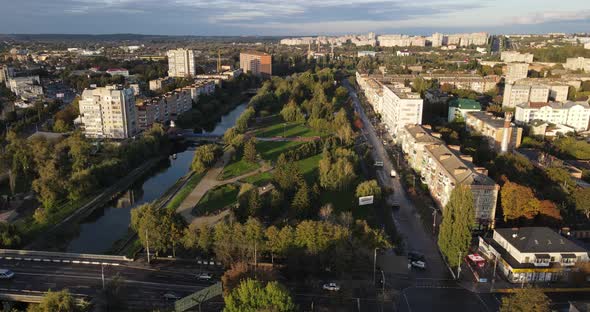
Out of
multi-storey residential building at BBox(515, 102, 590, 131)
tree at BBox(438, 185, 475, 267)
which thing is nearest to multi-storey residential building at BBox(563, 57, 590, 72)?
multi-storey residential building at BBox(515, 102, 590, 131)

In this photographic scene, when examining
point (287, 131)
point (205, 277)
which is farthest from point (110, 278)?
point (287, 131)

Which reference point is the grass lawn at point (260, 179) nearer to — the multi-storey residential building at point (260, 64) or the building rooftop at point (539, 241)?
the building rooftop at point (539, 241)

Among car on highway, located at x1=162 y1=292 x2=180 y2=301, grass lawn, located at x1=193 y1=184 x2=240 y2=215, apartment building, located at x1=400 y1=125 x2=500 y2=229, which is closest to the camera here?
car on highway, located at x1=162 y1=292 x2=180 y2=301

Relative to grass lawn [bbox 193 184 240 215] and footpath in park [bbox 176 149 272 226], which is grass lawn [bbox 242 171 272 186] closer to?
footpath in park [bbox 176 149 272 226]

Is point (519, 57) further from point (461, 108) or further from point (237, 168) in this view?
point (237, 168)

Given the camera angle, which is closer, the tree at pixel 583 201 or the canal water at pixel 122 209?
the canal water at pixel 122 209

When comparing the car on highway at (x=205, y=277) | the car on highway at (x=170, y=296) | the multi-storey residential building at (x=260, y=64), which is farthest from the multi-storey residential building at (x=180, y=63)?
the car on highway at (x=170, y=296)
